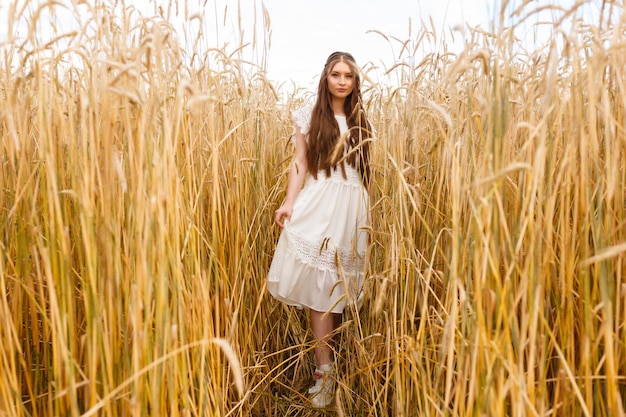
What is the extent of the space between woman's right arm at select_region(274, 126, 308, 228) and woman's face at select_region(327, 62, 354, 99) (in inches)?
8.6

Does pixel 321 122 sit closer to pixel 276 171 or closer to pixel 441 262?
pixel 276 171

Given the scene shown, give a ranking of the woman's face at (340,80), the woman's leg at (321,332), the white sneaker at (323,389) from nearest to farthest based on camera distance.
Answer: the white sneaker at (323,389), the woman's leg at (321,332), the woman's face at (340,80)

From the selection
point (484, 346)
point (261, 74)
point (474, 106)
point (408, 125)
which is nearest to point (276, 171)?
point (261, 74)

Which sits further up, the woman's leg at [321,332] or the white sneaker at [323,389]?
the woman's leg at [321,332]

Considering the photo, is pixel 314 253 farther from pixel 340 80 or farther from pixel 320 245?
pixel 340 80

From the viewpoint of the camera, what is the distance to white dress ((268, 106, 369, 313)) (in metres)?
1.86

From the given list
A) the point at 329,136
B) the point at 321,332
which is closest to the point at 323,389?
the point at 321,332

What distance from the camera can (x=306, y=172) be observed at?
2.04 meters

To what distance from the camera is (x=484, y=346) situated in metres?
0.86

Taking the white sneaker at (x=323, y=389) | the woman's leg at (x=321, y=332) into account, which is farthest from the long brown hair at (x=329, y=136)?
the white sneaker at (x=323, y=389)

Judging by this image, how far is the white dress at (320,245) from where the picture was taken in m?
1.86

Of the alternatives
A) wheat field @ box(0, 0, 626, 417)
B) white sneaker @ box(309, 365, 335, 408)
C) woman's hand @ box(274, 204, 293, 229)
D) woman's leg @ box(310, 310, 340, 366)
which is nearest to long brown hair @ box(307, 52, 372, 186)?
woman's hand @ box(274, 204, 293, 229)

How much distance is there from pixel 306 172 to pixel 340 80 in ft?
1.30

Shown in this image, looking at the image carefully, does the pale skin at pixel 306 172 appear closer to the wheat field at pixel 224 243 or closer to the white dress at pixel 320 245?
the white dress at pixel 320 245
